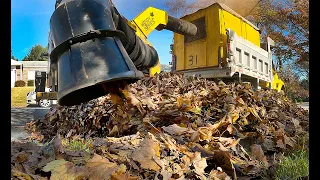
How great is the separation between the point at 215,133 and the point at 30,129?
10.7ft

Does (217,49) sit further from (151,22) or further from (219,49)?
(151,22)

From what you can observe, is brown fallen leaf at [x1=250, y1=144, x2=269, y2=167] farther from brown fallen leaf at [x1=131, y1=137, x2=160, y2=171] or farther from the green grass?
brown fallen leaf at [x1=131, y1=137, x2=160, y2=171]

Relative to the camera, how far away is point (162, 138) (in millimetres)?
1667

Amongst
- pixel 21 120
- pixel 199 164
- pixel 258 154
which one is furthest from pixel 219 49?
pixel 199 164

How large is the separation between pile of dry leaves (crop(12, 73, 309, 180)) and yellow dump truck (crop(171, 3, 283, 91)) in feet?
10.0

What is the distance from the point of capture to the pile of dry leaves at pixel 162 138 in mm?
1258

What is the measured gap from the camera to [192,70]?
26.0 ft

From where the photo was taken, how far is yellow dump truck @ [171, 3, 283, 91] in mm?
7059

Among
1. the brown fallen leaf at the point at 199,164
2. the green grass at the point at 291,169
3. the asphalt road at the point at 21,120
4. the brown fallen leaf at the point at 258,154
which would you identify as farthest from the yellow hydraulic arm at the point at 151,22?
the brown fallen leaf at the point at 199,164

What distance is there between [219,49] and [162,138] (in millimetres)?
5811

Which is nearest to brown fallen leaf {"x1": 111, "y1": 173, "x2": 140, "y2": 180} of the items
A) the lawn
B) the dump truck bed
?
the lawn

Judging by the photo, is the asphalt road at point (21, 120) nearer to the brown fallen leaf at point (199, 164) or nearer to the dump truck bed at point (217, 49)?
the brown fallen leaf at point (199, 164)

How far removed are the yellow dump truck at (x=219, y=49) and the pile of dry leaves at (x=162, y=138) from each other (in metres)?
3.06

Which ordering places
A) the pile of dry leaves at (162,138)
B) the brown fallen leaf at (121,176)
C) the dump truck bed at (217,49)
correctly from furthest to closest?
the dump truck bed at (217,49) < the pile of dry leaves at (162,138) < the brown fallen leaf at (121,176)
